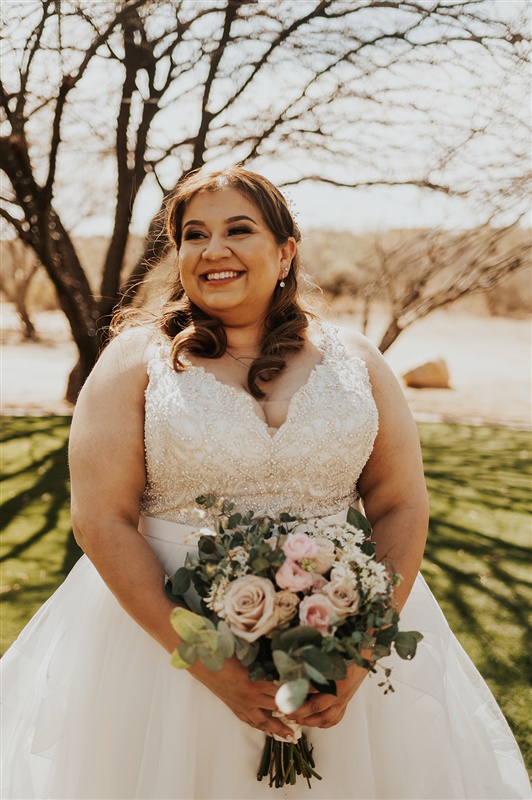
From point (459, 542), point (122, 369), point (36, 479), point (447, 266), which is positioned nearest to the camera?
point (122, 369)

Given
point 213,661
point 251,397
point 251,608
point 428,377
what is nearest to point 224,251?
point 251,397

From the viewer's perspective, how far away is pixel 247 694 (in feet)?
6.10

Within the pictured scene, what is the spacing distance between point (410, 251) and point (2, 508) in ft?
16.3

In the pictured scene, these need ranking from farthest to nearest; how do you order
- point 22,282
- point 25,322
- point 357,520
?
point 25,322 → point 22,282 → point 357,520

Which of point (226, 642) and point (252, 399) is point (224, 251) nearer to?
point (252, 399)

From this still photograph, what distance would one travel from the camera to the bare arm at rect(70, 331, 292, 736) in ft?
6.59

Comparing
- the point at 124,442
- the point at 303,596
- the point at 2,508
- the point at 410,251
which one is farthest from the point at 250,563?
the point at 410,251

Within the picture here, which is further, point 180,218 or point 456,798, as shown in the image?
point 180,218

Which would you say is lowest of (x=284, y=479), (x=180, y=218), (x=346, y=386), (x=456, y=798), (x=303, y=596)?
(x=456, y=798)

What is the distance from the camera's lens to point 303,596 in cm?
170

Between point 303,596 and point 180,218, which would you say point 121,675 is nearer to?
point 303,596

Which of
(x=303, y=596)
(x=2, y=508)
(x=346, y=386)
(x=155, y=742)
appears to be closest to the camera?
(x=303, y=596)

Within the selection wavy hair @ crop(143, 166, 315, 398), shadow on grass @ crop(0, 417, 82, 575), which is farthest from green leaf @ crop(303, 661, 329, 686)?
shadow on grass @ crop(0, 417, 82, 575)

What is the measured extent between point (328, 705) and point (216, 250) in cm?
150
